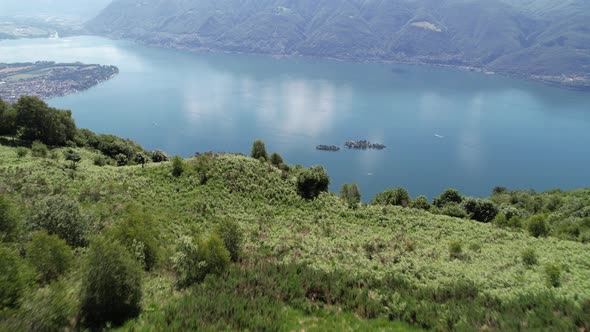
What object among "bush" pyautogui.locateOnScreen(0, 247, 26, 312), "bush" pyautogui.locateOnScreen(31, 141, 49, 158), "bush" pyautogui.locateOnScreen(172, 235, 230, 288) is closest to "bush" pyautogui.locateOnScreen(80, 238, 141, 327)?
"bush" pyautogui.locateOnScreen(0, 247, 26, 312)

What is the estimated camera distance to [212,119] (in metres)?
164

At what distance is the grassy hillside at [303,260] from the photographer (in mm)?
15203

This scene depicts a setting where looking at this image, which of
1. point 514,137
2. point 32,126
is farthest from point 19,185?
point 514,137

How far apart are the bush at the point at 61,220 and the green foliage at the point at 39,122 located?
34774 millimetres

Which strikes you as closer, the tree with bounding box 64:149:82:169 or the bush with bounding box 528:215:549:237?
the bush with bounding box 528:215:549:237

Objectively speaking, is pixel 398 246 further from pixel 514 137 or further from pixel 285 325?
pixel 514 137

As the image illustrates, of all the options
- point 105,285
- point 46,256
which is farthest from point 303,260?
point 46,256

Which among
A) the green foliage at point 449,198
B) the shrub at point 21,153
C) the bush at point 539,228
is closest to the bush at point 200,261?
the bush at point 539,228

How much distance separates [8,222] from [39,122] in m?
37.1

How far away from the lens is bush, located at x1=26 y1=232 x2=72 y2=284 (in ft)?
52.4

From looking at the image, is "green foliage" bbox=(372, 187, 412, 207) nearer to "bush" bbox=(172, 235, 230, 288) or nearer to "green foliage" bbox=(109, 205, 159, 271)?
"bush" bbox=(172, 235, 230, 288)

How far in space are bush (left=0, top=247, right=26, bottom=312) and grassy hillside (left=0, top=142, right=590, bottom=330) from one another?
1.15 ft

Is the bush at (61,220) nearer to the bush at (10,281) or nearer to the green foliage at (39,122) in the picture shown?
the bush at (10,281)

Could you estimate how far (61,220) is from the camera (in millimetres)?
21172
